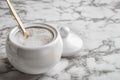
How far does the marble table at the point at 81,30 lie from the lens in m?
0.61

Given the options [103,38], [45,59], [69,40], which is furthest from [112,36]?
[45,59]

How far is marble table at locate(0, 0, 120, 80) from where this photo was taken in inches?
24.1

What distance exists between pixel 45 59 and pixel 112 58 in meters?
0.21

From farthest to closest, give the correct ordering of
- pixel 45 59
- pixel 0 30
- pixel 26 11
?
1. pixel 26 11
2. pixel 0 30
3. pixel 45 59

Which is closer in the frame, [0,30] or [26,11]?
[0,30]

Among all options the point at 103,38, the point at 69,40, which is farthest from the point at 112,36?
the point at 69,40

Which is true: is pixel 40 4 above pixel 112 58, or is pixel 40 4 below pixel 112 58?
above

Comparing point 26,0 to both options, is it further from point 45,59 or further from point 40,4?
point 45,59

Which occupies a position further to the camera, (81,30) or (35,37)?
(81,30)

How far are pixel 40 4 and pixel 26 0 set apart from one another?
63mm

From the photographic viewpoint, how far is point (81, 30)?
2.57 feet

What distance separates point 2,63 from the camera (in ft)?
2.07

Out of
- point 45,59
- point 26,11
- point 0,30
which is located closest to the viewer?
point 45,59

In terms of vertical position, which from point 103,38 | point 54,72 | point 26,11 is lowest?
point 54,72
